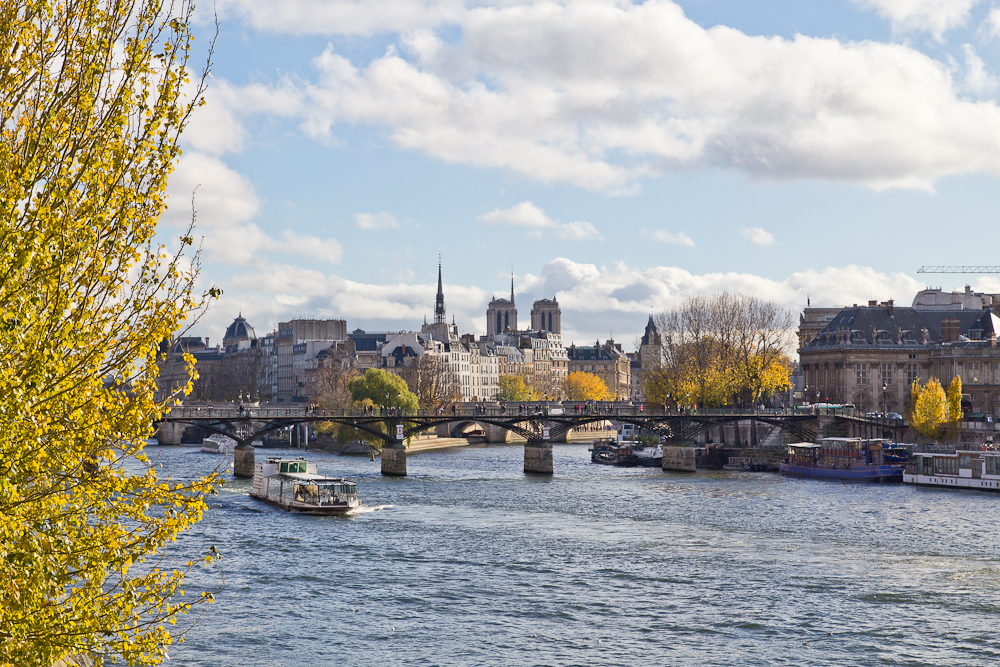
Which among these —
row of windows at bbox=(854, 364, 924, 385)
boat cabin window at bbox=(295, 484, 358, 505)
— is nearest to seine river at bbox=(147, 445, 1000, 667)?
boat cabin window at bbox=(295, 484, 358, 505)

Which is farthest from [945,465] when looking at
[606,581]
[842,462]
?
[606,581]

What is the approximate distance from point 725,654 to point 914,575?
43.8 ft

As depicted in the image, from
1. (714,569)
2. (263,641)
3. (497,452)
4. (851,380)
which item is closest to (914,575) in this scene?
(714,569)

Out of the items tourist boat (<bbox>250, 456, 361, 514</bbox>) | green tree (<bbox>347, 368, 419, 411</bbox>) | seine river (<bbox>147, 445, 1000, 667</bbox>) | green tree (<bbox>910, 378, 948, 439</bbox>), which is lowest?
seine river (<bbox>147, 445, 1000, 667</bbox>)

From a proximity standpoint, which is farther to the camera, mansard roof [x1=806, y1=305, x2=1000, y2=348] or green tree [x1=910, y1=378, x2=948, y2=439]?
mansard roof [x1=806, y1=305, x2=1000, y2=348]

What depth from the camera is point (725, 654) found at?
30094mm

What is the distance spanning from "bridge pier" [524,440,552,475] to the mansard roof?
135 feet

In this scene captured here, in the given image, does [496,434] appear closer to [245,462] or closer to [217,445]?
[217,445]

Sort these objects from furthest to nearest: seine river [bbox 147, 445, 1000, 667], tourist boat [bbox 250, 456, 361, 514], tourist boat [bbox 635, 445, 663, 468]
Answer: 1. tourist boat [bbox 635, 445, 663, 468]
2. tourist boat [bbox 250, 456, 361, 514]
3. seine river [bbox 147, 445, 1000, 667]

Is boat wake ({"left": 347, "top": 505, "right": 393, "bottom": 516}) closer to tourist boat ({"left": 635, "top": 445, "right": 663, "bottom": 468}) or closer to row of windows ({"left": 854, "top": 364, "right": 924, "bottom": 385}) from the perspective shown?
tourist boat ({"left": 635, "top": 445, "right": 663, "bottom": 468})

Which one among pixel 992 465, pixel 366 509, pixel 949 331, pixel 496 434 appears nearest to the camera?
pixel 366 509

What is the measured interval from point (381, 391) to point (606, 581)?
8755cm

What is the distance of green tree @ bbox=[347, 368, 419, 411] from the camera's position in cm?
12575

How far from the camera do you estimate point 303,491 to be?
63.4m
